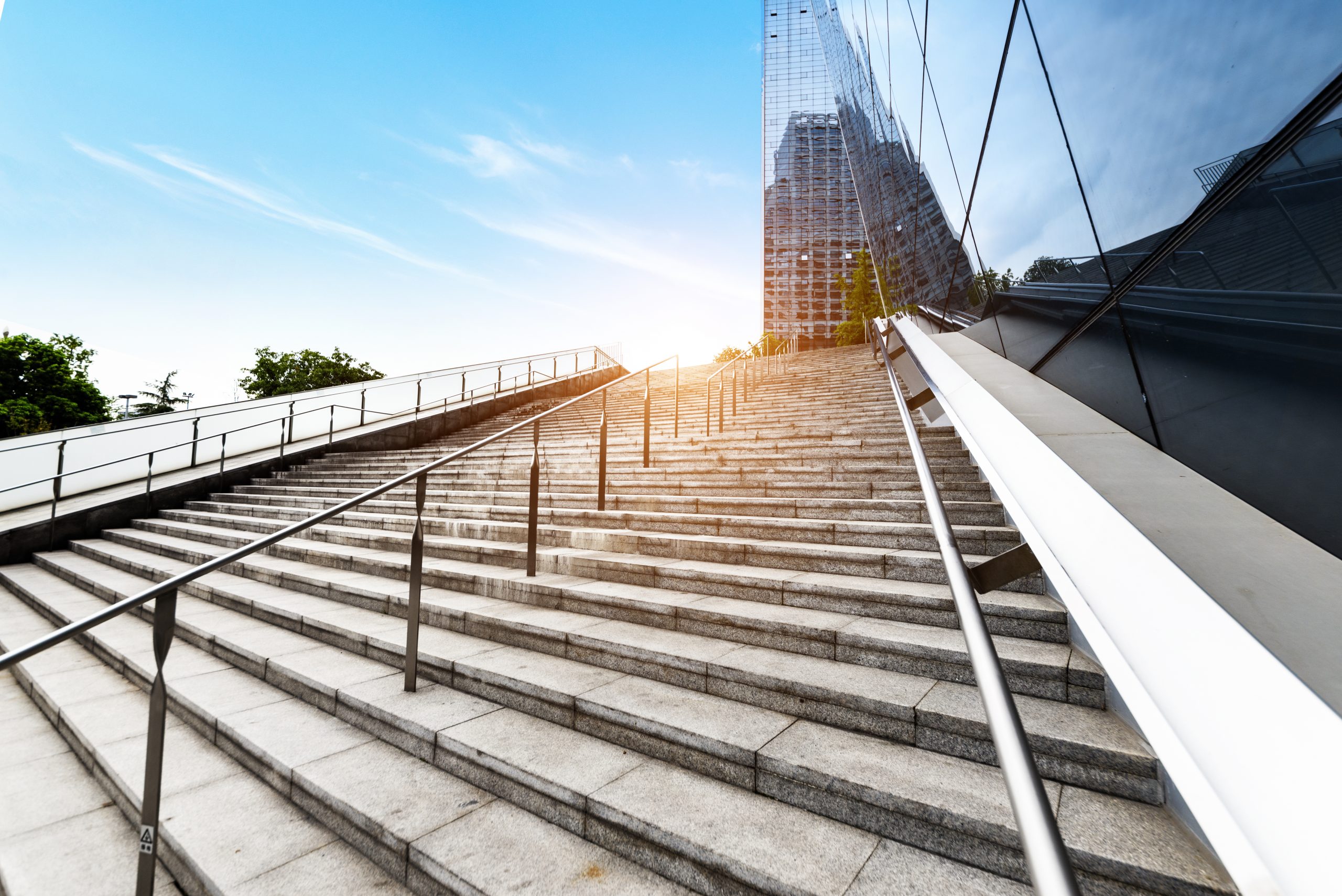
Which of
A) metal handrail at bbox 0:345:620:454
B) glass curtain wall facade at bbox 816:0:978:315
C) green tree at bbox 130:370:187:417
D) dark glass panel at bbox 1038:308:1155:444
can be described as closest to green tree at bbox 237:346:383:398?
green tree at bbox 130:370:187:417

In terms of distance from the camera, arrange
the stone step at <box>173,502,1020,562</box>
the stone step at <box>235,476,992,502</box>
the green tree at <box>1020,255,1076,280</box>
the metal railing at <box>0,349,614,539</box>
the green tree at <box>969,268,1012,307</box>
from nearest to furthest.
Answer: the green tree at <box>1020,255,1076,280</box> < the stone step at <box>173,502,1020,562</box> < the green tree at <box>969,268,1012,307</box> < the stone step at <box>235,476,992,502</box> < the metal railing at <box>0,349,614,539</box>

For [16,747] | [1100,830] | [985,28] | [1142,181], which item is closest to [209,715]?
[16,747]

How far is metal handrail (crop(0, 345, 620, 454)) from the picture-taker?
32.1ft

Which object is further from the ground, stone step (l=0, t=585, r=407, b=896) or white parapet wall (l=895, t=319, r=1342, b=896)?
white parapet wall (l=895, t=319, r=1342, b=896)

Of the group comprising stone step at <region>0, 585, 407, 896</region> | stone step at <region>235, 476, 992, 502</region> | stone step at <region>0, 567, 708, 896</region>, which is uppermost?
stone step at <region>235, 476, 992, 502</region>

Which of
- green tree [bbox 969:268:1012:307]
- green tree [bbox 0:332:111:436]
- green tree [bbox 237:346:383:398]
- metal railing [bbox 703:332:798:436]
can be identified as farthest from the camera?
green tree [bbox 237:346:383:398]

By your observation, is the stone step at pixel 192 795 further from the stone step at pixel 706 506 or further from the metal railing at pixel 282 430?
the metal railing at pixel 282 430

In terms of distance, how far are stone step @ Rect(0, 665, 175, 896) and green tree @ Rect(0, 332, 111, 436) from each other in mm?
34639

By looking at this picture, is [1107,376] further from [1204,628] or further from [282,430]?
[282,430]

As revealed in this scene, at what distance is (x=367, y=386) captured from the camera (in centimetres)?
1331

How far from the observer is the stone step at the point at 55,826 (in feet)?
7.42

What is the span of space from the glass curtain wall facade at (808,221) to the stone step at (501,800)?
62036 millimetres

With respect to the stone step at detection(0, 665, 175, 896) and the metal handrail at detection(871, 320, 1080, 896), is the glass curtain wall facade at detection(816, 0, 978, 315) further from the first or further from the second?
the stone step at detection(0, 665, 175, 896)

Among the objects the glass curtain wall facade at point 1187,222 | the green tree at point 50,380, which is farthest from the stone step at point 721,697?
the green tree at point 50,380
